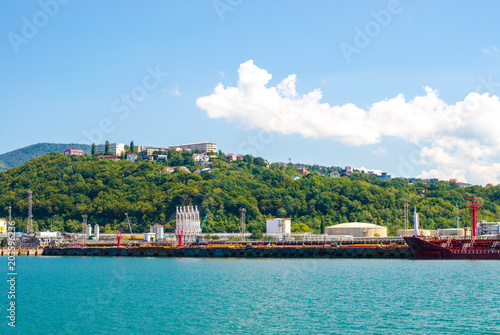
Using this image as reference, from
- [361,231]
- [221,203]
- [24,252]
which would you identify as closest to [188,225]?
[24,252]

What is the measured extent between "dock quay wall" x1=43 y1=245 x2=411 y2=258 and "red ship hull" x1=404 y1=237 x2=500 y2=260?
387 centimetres

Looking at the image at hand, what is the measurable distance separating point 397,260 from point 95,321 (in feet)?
211

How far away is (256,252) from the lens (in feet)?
359

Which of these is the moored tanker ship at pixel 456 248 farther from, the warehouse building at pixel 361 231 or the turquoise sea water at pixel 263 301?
the warehouse building at pixel 361 231

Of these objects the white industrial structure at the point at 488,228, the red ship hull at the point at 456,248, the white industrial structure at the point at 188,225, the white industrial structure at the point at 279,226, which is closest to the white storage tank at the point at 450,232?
the white industrial structure at the point at 488,228

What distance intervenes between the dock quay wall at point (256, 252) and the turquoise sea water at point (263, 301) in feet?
76.0

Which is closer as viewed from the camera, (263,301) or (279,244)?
(263,301)

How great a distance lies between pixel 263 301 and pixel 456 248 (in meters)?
53.9

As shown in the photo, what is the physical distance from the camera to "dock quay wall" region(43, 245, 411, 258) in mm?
101875

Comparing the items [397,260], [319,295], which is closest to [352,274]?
[319,295]

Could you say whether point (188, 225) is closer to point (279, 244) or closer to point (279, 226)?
point (279, 226)

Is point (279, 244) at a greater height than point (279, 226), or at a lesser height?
lesser

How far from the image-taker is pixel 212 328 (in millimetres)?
39031

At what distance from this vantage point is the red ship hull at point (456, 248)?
92.3m
